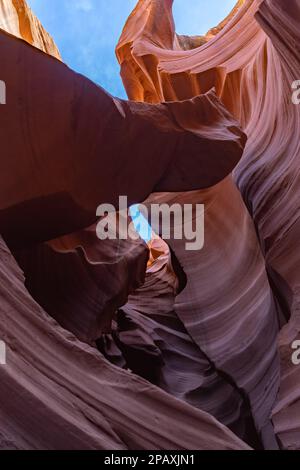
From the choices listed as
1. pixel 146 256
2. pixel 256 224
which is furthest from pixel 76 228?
pixel 146 256

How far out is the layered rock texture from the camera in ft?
6.91

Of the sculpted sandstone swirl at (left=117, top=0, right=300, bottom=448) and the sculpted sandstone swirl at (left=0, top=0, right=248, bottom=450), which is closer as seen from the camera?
the sculpted sandstone swirl at (left=0, top=0, right=248, bottom=450)

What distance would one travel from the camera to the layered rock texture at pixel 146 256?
2.11 meters

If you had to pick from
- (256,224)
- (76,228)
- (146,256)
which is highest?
(76,228)

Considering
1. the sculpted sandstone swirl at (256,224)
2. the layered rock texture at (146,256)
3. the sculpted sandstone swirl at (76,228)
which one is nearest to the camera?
the sculpted sandstone swirl at (76,228)

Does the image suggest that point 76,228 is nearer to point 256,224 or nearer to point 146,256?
point 256,224

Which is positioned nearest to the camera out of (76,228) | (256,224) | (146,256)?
(76,228)

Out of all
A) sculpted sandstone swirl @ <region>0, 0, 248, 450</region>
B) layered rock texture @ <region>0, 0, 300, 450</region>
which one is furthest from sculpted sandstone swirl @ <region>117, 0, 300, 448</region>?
sculpted sandstone swirl @ <region>0, 0, 248, 450</region>

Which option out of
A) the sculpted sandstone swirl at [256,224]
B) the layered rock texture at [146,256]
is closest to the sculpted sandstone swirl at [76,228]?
the layered rock texture at [146,256]

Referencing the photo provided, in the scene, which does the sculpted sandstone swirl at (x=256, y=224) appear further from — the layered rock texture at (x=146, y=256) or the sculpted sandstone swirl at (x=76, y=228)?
the sculpted sandstone swirl at (x=76, y=228)

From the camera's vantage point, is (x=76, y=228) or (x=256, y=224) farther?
(x=256, y=224)

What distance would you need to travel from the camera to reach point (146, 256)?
6.55 metres

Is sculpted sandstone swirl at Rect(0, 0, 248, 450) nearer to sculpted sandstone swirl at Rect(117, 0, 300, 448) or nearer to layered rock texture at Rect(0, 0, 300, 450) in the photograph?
layered rock texture at Rect(0, 0, 300, 450)

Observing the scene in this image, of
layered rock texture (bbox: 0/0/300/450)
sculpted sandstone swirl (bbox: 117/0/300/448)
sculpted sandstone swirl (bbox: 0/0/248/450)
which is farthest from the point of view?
sculpted sandstone swirl (bbox: 117/0/300/448)
